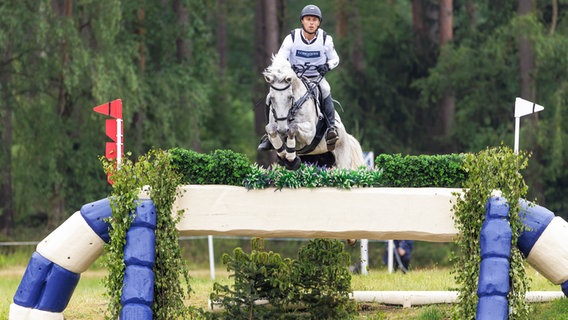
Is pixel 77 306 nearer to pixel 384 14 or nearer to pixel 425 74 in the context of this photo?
pixel 425 74

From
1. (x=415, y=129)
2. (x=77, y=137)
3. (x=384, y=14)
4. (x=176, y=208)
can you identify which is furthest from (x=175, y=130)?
(x=176, y=208)

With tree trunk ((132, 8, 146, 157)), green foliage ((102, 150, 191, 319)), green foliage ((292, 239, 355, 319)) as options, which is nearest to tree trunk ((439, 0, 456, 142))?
tree trunk ((132, 8, 146, 157))

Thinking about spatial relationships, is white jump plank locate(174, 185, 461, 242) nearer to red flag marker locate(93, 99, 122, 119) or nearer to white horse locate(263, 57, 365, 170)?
white horse locate(263, 57, 365, 170)

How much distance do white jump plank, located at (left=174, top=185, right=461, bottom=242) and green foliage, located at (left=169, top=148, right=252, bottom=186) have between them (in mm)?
198

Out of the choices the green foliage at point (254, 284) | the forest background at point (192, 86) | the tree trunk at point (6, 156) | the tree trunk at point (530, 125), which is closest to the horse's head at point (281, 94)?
the green foliage at point (254, 284)

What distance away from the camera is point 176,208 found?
11.9 metres

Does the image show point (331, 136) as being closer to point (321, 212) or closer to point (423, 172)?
point (423, 172)

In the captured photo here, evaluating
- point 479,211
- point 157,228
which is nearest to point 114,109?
point 157,228

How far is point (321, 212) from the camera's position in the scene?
467 inches

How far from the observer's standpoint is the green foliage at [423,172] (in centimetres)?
1217

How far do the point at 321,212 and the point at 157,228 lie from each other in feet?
5.62

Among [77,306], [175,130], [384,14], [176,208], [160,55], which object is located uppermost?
[384,14]

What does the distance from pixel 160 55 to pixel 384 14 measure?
9.82 m

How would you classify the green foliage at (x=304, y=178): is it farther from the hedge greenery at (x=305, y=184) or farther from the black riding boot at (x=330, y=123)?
the black riding boot at (x=330, y=123)
